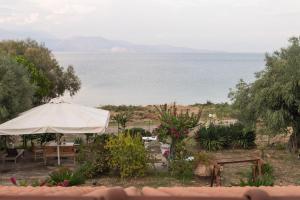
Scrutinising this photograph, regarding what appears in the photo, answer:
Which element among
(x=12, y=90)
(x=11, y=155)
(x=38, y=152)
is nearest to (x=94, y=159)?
(x=11, y=155)

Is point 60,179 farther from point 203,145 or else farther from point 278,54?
point 278,54

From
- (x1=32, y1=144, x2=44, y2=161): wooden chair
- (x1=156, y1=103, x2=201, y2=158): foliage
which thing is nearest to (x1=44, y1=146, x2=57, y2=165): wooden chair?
(x1=32, y1=144, x2=44, y2=161): wooden chair

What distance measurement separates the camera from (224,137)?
1834 centimetres

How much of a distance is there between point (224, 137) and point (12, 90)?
9.36 metres

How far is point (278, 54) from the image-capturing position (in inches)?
678

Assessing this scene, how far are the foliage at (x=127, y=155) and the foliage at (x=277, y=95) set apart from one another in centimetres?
588

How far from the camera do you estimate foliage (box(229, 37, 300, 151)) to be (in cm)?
1566

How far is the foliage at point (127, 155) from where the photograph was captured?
12273 mm

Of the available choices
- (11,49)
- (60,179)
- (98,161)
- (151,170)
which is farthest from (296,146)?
(11,49)

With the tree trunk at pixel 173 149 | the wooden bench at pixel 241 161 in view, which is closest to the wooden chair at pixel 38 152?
the tree trunk at pixel 173 149

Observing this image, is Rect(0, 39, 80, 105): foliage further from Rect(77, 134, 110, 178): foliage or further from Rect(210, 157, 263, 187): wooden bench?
Rect(210, 157, 263, 187): wooden bench

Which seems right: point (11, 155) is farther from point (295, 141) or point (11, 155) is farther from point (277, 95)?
point (295, 141)

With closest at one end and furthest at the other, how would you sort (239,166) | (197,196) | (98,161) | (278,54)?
(197,196) → (98,161) → (239,166) → (278,54)

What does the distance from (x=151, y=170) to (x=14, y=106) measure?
8.29 meters
